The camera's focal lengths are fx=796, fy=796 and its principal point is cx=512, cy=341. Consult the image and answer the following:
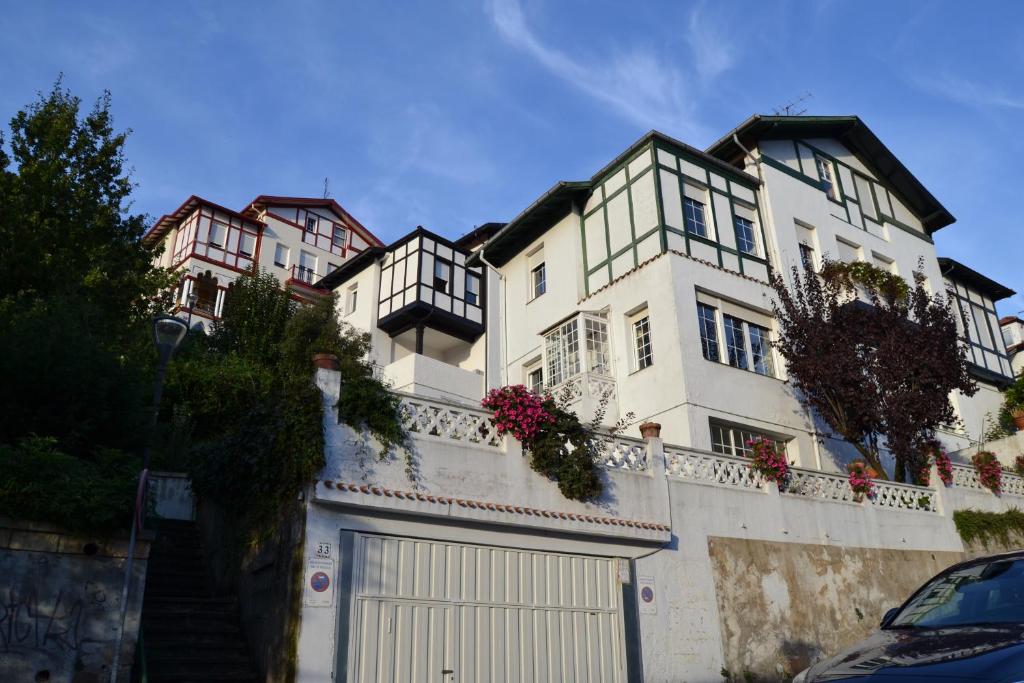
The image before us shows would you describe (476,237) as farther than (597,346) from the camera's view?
Yes

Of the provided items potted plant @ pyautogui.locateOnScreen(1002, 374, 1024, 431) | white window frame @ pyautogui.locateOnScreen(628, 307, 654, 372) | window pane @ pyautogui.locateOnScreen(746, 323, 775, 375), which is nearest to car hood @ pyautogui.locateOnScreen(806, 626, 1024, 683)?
white window frame @ pyautogui.locateOnScreen(628, 307, 654, 372)

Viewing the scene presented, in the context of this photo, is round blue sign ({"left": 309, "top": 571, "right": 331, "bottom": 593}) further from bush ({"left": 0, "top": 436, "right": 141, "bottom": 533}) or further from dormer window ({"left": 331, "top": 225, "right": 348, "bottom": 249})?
dormer window ({"left": 331, "top": 225, "right": 348, "bottom": 249})

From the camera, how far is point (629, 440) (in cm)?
1207

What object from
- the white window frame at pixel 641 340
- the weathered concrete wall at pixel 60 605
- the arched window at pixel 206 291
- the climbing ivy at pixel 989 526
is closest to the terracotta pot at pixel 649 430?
the white window frame at pixel 641 340

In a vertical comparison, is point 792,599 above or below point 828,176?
below

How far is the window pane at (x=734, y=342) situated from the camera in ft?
58.5

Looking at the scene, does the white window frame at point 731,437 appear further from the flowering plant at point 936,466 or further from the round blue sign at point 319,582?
the round blue sign at point 319,582

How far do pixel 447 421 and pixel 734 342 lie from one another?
968 centimetres

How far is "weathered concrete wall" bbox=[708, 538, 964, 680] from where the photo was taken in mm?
11742

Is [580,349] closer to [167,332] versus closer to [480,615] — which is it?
[480,615]

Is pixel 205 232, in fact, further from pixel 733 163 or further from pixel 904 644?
pixel 904 644

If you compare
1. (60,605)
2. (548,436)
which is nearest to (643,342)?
(548,436)

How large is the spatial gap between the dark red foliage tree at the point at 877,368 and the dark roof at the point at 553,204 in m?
4.34

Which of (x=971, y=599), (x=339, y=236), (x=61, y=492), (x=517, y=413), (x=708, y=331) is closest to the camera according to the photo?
(x=971, y=599)
